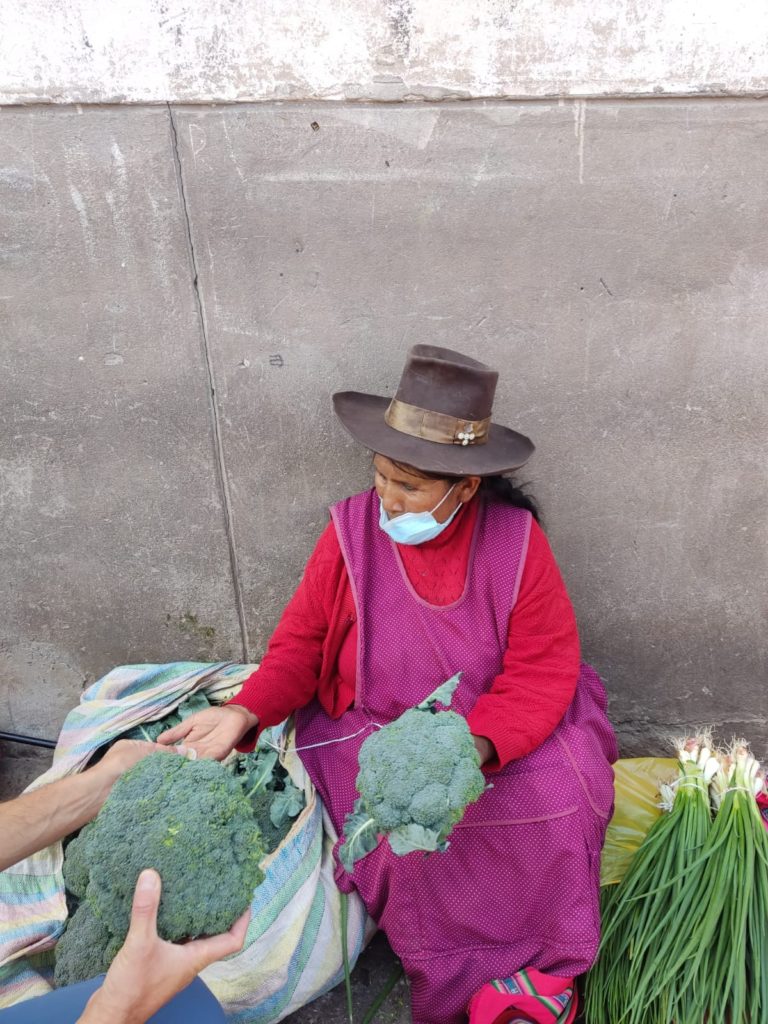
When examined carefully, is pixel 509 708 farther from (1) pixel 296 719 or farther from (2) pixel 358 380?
(2) pixel 358 380

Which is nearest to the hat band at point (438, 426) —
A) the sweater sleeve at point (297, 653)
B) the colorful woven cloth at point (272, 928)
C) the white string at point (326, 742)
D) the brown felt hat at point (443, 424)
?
the brown felt hat at point (443, 424)

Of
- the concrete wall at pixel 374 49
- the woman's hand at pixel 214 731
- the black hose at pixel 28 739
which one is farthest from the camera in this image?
the black hose at pixel 28 739

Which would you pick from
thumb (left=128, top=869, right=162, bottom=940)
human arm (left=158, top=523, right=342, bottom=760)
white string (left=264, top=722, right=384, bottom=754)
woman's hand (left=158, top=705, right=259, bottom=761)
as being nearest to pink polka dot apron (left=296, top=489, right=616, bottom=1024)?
white string (left=264, top=722, right=384, bottom=754)

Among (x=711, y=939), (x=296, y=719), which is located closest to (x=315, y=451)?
(x=296, y=719)

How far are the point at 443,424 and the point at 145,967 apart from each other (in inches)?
55.3

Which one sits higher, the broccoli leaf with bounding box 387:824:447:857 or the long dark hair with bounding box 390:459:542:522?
the long dark hair with bounding box 390:459:542:522

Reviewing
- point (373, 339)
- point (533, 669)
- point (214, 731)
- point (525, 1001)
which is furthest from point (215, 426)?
point (525, 1001)

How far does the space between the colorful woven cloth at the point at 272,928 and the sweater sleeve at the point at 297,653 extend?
0.79ft

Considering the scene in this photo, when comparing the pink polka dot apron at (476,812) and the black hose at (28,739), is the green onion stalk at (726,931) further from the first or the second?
the black hose at (28,739)

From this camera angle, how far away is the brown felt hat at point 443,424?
7.36 feet

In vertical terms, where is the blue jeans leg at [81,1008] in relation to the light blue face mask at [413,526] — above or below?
below

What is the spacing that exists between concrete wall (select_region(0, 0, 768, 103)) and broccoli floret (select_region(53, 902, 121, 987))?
2353 millimetres

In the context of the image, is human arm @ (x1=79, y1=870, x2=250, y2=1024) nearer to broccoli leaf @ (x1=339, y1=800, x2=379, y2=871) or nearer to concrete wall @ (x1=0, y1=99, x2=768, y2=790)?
broccoli leaf @ (x1=339, y1=800, x2=379, y2=871)

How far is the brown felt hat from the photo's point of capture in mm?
2244
